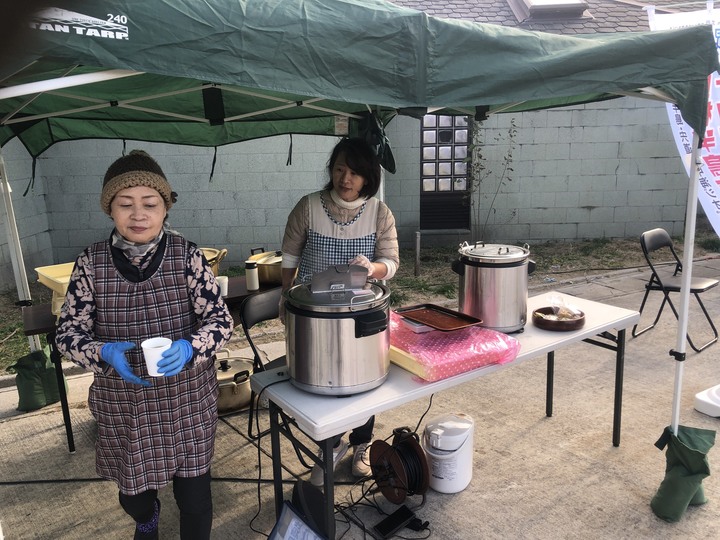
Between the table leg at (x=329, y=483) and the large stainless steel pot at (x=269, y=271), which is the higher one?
the large stainless steel pot at (x=269, y=271)

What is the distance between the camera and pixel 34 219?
6.72 meters

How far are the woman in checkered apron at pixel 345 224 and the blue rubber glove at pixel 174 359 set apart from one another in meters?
0.97

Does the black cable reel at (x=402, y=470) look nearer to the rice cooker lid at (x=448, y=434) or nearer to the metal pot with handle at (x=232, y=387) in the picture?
the rice cooker lid at (x=448, y=434)

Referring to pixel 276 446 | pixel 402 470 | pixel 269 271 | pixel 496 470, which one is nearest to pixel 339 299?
pixel 276 446

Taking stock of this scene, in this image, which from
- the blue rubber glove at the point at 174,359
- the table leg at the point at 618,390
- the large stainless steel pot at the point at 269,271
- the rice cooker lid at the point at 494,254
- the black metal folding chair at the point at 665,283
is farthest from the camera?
the black metal folding chair at the point at 665,283

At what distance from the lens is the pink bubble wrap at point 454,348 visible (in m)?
2.21

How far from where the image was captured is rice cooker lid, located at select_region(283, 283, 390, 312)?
1.94m

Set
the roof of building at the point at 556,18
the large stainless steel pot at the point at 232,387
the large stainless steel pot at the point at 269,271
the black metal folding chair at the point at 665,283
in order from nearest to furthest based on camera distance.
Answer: the large stainless steel pot at the point at 232,387 → the large stainless steel pot at the point at 269,271 → the black metal folding chair at the point at 665,283 → the roof of building at the point at 556,18

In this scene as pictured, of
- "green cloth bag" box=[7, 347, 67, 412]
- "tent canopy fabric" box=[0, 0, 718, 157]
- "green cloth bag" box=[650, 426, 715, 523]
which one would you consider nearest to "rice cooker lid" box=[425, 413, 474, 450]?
"green cloth bag" box=[650, 426, 715, 523]

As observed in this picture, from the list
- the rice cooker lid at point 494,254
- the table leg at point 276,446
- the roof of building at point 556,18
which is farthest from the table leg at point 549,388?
the roof of building at point 556,18

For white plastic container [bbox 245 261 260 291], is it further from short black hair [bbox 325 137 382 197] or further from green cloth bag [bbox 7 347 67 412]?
green cloth bag [bbox 7 347 67 412]

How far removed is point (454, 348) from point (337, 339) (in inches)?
23.0

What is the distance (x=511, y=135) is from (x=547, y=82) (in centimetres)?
618

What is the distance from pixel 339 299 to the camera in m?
1.98
